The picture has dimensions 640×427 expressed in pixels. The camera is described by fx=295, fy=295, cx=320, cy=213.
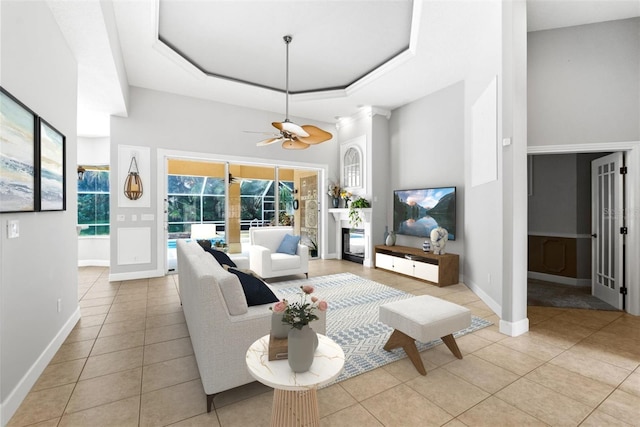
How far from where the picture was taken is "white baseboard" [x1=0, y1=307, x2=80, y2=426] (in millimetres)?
1757

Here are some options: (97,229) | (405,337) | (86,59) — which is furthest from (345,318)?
(97,229)

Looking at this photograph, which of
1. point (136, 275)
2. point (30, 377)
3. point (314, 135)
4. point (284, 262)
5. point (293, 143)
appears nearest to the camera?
point (30, 377)

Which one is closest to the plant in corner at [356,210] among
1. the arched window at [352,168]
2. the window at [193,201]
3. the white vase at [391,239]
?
the arched window at [352,168]

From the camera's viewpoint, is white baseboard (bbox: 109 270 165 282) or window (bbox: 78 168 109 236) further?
window (bbox: 78 168 109 236)

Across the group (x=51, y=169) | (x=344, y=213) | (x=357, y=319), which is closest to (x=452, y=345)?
(x=357, y=319)

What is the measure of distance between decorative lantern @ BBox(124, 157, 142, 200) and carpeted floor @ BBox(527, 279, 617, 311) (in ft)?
20.4

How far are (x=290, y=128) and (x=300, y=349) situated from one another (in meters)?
2.72

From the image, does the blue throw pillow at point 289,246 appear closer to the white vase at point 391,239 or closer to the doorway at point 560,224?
the white vase at point 391,239

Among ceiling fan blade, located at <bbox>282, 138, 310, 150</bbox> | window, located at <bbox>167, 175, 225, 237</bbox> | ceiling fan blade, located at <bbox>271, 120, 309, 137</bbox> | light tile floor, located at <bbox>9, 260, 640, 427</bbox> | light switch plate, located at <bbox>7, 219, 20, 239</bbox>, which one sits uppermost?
ceiling fan blade, located at <bbox>271, 120, 309, 137</bbox>

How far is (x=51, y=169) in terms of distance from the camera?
8.20 feet

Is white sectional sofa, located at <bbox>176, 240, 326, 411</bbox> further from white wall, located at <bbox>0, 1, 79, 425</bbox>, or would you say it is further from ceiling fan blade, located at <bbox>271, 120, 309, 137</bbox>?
ceiling fan blade, located at <bbox>271, 120, 309, 137</bbox>

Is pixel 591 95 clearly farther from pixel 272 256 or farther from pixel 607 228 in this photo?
pixel 272 256

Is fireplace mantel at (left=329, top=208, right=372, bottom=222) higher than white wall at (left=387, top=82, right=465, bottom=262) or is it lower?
lower

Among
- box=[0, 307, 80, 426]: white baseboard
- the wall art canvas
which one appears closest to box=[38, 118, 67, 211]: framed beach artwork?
the wall art canvas
